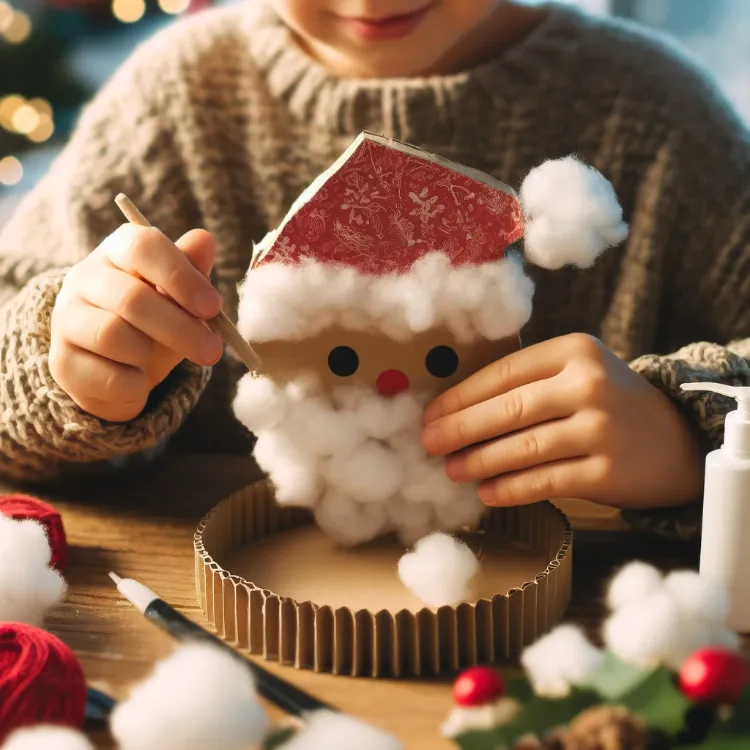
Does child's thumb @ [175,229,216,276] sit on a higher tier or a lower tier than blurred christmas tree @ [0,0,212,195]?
lower

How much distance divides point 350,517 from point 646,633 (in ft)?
0.80

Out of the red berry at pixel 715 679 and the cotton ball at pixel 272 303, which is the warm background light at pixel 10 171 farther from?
the red berry at pixel 715 679

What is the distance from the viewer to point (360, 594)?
583mm

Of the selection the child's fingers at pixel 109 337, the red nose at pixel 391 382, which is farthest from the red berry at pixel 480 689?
the child's fingers at pixel 109 337

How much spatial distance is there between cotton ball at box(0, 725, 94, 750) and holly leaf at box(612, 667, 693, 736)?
9.1 inches

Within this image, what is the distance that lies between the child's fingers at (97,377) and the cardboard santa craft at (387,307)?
3.8 inches

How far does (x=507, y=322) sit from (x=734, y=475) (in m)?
0.17

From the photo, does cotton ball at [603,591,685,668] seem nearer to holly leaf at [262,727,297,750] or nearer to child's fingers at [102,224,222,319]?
holly leaf at [262,727,297,750]

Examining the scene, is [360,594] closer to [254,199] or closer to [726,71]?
[254,199]

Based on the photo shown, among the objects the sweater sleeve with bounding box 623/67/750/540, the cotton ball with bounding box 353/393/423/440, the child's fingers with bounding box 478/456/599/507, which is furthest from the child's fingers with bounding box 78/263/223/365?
the sweater sleeve with bounding box 623/67/750/540

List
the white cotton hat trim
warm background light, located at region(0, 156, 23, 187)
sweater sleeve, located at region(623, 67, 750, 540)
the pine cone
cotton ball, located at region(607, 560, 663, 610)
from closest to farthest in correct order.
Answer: the pine cone, cotton ball, located at region(607, 560, 663, 610), the white cotton hat trim, sweater sleeve, located at region(623, 67, 750, 540), warm background light, located at region(0, 156, 23, 187)

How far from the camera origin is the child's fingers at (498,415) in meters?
0.61

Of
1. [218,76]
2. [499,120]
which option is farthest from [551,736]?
[218,76]

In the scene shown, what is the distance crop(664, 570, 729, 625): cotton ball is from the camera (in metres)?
0.46
